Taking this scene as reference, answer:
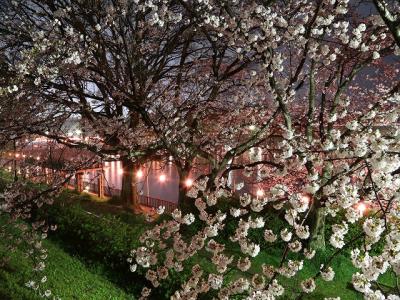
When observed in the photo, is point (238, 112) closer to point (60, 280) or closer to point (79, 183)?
point (60, 280)

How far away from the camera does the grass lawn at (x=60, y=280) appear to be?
8537 mm

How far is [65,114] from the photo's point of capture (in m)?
14.1

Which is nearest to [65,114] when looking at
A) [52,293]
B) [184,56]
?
[184,56]

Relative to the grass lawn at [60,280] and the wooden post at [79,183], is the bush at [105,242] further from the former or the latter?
the wooden post at [79,183]

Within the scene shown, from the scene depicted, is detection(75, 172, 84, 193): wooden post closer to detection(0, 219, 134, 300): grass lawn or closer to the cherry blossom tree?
the cherry blossom tree

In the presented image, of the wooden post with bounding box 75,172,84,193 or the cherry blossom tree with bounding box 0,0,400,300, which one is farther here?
the wooden post with bounding box 75,172,84,193

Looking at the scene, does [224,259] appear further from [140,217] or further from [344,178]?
[140,217]

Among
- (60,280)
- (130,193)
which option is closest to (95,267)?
(60,280)

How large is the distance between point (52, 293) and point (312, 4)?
10.3 m

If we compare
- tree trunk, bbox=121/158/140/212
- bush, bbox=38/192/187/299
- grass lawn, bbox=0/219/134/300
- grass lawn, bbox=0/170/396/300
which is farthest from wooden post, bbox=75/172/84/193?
grass lawn, bbox=0/219/134/300

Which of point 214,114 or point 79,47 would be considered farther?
point 214,114

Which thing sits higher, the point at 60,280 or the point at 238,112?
the point at 238,112

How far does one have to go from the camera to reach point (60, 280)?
9.59 m

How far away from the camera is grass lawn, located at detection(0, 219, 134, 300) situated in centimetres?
854
